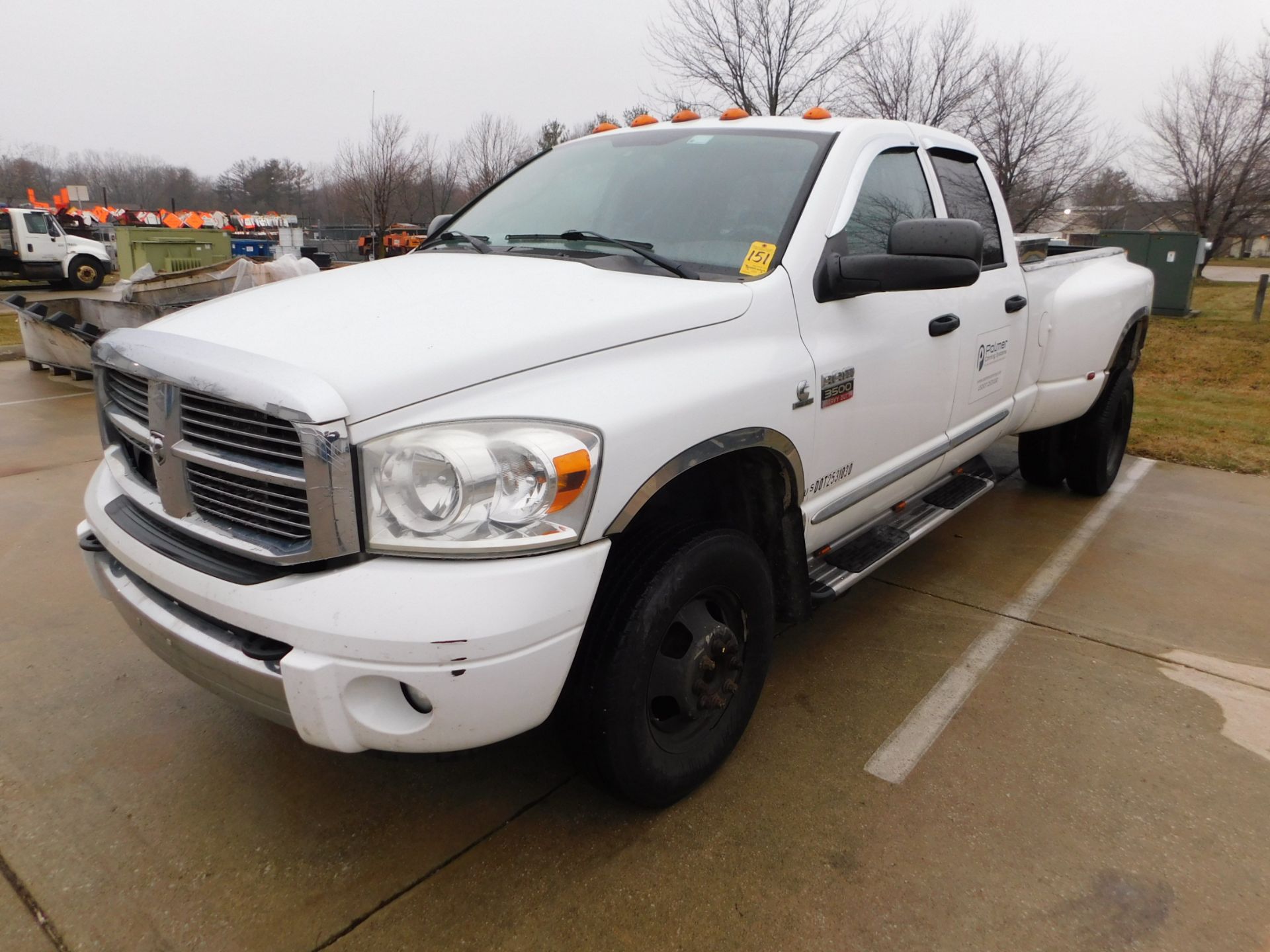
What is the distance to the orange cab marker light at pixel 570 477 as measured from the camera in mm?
1821

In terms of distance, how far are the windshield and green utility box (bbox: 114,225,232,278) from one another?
1539 centimetres

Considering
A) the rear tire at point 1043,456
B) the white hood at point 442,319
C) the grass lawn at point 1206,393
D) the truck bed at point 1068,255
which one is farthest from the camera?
the grass lawn at point 1206,393

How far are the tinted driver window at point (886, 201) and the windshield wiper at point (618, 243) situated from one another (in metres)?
0.59

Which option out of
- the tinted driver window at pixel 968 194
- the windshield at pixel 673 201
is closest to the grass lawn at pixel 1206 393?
the tinted driver window at pixel 968 194

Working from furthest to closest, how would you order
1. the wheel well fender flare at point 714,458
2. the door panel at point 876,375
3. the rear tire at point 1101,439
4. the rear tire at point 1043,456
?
1. the rear tire at point 1043,456
2. the rear tire at point 1101,439
3. the door panel at point 876,375
4. the wheel well fender flare at point 714,458

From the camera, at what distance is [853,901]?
6.93 feet

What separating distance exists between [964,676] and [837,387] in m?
1.28

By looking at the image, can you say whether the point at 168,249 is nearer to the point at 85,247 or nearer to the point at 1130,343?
the point at 85,247

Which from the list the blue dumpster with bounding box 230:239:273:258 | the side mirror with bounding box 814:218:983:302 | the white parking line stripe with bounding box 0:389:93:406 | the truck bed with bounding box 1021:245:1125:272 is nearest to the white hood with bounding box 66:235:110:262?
the blue dumpster with bounding box 230:239:273:258

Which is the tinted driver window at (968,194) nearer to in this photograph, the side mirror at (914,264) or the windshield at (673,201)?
the windshield at (673,201)

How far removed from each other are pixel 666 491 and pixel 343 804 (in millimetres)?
1264

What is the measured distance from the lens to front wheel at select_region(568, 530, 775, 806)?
2.07m

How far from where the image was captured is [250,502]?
6.25 ft

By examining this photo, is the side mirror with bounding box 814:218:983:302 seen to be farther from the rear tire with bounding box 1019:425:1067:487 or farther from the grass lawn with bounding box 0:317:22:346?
the grass lawn with bounding box 0:317:22:346
